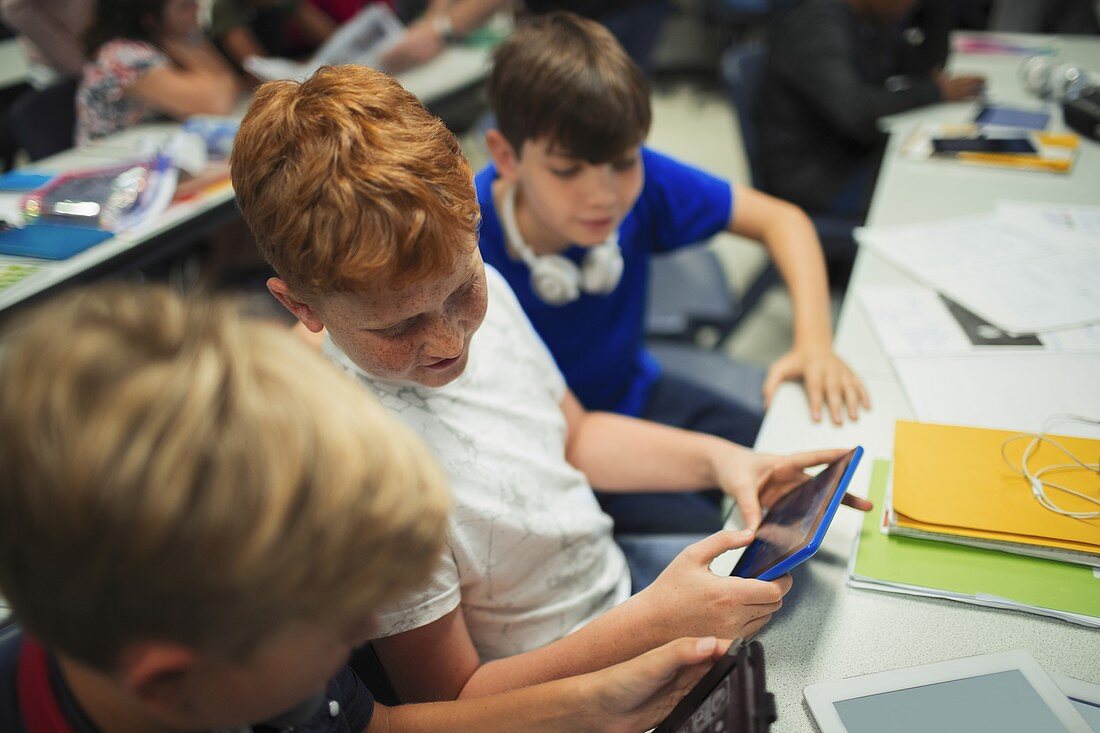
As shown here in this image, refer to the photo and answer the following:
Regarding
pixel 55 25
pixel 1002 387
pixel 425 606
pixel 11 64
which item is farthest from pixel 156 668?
pixel 11 64

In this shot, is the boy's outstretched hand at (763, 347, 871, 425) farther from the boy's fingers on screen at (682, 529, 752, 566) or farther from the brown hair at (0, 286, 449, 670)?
the brown hair at (0, 286, 449, 670)

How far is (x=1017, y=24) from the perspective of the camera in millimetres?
3297

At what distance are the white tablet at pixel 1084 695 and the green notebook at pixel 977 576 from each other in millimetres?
78

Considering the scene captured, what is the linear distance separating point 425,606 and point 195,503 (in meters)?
0.40

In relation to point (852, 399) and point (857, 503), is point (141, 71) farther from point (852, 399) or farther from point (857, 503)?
point (857, 503)

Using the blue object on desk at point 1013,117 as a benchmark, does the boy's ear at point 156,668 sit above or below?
above

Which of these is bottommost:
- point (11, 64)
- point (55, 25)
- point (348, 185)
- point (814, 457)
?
point (814, 457)

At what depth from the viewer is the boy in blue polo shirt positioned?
1.12m

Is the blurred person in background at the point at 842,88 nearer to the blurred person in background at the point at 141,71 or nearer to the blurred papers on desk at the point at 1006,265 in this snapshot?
the blurred papers on desk at the point at 1006,265

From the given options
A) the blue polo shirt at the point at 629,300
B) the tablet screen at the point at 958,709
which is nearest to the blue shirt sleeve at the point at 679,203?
the blue polo shirt at the point at 629,300

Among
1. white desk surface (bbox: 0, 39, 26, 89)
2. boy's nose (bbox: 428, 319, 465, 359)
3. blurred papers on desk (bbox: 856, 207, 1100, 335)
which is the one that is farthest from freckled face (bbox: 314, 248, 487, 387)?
white desk surface (bbox: 0, 39, 26, 89)

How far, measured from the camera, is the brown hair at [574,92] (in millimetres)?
1110

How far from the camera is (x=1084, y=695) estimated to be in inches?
26.3

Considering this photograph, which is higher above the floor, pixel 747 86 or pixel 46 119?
pixel 46 119
